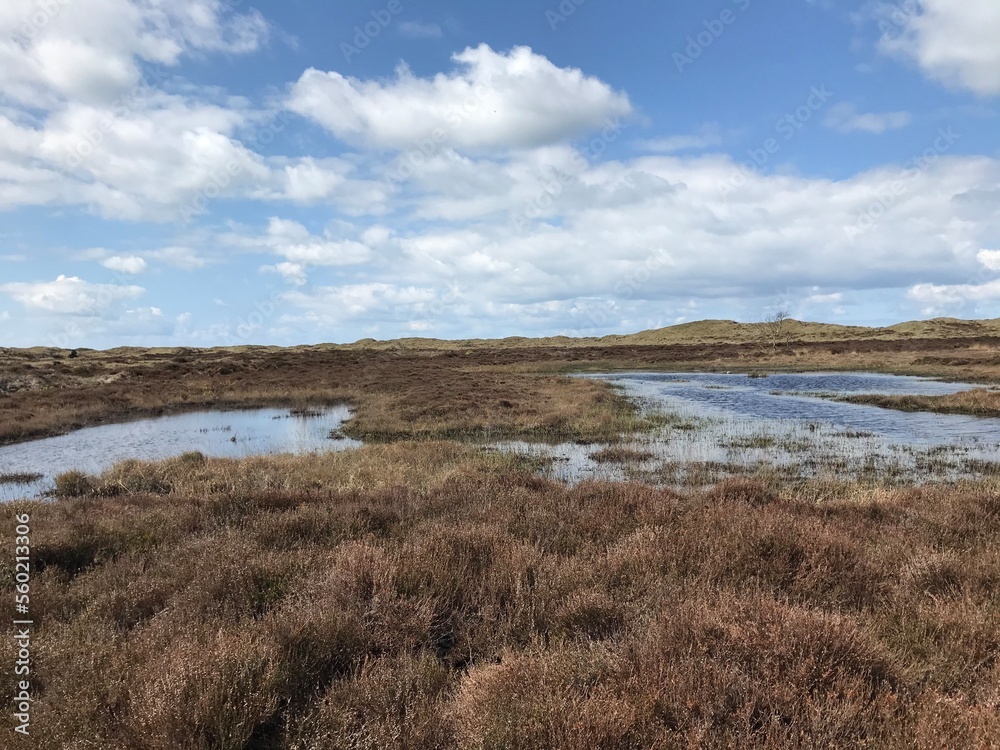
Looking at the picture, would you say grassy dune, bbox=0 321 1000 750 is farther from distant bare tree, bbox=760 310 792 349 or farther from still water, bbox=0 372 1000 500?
distant bare tree, bbox=760 310 792 349

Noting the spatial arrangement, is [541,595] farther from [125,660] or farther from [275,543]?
[275,543]

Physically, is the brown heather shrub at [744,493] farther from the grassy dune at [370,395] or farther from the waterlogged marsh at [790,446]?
the grassy dune at [370,395]

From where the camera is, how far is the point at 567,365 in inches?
2894

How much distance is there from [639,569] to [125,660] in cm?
465

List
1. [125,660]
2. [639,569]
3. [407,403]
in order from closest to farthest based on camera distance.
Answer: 1. [125,660]
2. [639,569]
3. [407,403]

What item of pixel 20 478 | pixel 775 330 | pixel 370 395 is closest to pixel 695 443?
pixel 20 478

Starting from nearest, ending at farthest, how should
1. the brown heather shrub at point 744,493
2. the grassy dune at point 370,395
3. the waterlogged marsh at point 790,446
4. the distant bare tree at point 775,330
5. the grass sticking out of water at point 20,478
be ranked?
the brown heather shrub at point 744,493, the waterlogged marsh at point 790,446, the grass sticking out of water at point 20,478, the grassy dune at point 370,395, the distant bare tree at point 775,330

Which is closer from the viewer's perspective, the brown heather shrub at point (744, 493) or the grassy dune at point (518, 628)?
the grassy dune at point (518, 628)

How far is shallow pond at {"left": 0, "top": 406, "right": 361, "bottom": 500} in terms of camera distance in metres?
17.7

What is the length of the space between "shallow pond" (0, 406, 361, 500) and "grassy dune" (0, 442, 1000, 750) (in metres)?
10.3

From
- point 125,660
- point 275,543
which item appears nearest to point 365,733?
point 125,660

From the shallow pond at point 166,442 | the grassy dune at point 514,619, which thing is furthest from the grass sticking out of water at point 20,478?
the grassy dune at point 514,619

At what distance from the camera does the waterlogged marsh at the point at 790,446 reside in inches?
605

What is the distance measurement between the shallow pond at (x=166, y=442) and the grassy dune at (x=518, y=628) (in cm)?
1030
